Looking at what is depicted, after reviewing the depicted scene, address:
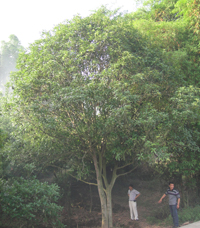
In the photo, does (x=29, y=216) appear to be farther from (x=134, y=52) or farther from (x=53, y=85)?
(x=134, y=52)

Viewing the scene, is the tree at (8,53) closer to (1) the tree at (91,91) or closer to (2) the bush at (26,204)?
(1) the tree at (91,91)

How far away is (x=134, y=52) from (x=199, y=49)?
368 cm

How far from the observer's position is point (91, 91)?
300 inches

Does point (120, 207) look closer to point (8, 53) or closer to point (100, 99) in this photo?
point (100, 99)

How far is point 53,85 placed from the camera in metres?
8.21

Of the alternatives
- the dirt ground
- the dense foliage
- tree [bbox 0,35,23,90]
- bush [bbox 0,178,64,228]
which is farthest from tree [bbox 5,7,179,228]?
tree [bbox 0,35,23,90]

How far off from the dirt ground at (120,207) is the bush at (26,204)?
4292mm

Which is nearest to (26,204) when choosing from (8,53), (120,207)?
(120,207)

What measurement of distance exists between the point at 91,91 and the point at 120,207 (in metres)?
8.17

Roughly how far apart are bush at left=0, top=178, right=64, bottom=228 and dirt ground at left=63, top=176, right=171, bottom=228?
4292 mm

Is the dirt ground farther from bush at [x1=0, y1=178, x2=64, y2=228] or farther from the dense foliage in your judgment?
bush at [x1=0, y1=178, x2=64, y2=228]

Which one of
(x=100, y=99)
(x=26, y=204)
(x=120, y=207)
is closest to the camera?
(x=26, y=204)

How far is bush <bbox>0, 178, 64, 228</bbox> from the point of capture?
636 centimetres

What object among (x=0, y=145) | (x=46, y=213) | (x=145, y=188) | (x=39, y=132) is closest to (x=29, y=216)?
(x=46, y=213)
